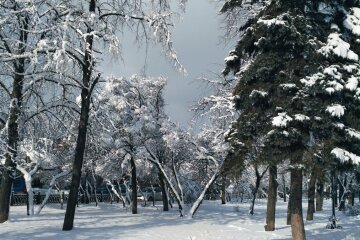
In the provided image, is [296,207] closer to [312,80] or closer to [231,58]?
[312,80]

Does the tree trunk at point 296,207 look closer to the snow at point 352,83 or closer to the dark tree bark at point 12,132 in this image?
the snow at point 352,83

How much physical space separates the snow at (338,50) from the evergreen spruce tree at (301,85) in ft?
0.09

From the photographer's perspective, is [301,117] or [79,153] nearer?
[301,117]

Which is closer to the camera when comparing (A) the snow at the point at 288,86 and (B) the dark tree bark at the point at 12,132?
(A) the snow at the point at 288,86

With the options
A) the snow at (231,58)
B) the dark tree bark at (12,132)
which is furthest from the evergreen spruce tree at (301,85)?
the dark tree bark at (12,132)

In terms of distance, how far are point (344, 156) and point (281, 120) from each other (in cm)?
201

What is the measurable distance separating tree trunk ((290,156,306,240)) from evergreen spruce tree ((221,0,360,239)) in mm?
30

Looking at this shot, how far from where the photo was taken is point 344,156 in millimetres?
12258

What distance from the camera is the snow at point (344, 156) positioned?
12195 millimetres

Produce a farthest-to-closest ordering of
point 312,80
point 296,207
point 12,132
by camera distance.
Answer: point 12,132
point 296,207
point 312,80

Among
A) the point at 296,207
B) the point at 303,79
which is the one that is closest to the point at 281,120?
the point at 303,79

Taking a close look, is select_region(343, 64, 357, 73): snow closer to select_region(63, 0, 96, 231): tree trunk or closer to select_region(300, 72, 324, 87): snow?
select_region(300, 72, 324, 87): snow

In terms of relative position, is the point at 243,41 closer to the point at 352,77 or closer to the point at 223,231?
the point at 352,77

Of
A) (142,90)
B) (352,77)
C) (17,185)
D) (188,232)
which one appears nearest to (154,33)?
(352,77)
